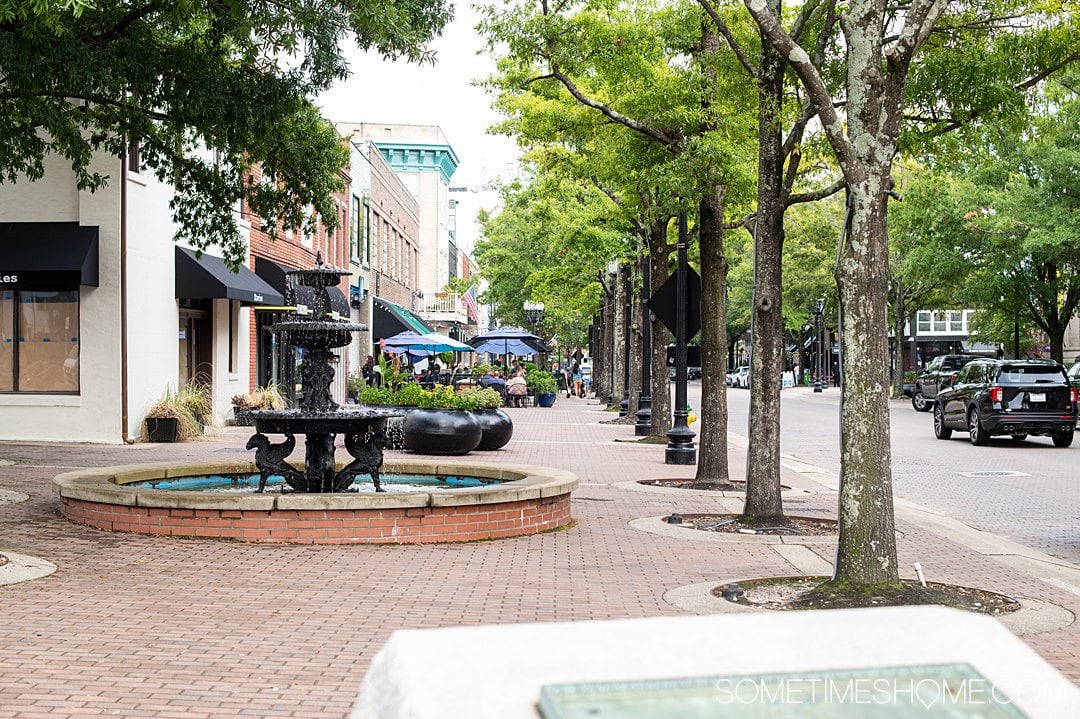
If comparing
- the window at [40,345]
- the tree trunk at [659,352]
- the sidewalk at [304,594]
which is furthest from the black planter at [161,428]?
the tree trunk at [659,352]

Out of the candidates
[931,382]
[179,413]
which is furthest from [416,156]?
[179,413]

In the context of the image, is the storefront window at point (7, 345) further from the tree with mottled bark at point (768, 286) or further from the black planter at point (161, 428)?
the tree with mottled bark at point (768, 286)

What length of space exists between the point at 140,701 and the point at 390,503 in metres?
4.99

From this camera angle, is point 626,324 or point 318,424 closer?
point 318,424

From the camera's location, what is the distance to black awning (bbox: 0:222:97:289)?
20.8 m

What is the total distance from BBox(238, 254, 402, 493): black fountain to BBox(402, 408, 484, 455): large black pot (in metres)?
7.59

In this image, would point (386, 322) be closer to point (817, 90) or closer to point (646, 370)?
point (646, 370)

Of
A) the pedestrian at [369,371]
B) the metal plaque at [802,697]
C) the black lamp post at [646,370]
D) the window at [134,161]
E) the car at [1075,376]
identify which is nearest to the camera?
the metal plaque at [802,697]

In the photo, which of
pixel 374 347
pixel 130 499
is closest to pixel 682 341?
pixel 130 499

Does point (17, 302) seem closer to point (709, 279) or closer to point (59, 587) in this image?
point (709, 279)

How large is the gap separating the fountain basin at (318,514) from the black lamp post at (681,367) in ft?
20.2

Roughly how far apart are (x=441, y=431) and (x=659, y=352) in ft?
23.3

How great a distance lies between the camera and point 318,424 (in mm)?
11820

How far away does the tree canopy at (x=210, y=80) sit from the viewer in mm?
13047
